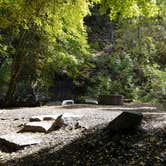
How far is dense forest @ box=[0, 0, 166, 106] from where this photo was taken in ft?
28.7

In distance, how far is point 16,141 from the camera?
6.07 m

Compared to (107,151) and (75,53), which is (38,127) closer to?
(107,151)

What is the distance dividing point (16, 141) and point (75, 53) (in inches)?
310

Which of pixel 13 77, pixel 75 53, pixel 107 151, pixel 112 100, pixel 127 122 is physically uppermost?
pixel 75 53

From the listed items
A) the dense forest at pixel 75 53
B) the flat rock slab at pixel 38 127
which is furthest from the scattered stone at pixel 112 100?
the flat rock slab at pixel 38 127

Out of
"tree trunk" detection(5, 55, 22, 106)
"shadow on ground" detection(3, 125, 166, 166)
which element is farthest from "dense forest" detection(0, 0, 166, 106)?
"shadow on ground" detection(3, 125, 166, 166)

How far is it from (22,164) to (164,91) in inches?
363

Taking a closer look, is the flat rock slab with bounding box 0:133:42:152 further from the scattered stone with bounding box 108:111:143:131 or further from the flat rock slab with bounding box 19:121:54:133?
the scattered stone with bounding box 108:111:143:131

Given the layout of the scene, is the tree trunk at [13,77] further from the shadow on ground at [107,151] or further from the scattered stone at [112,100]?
the shadow on ground at [107,151]

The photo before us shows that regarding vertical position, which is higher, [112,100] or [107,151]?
[112,100]

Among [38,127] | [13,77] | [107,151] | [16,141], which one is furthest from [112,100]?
[107,151]

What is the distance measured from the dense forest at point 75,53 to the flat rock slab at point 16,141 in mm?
2826

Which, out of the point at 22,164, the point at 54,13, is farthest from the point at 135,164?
the point at 54,13

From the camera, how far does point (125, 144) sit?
495 cm
